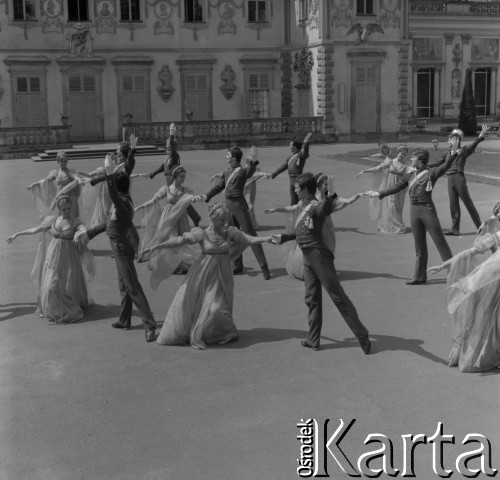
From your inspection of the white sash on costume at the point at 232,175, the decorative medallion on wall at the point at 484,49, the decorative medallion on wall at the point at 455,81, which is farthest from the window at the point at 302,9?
the white sash on costume at the point at 232,175

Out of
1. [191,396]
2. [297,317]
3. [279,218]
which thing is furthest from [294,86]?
[191,396]

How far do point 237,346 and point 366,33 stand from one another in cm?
3094

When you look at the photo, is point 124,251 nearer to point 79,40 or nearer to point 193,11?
point 79,40

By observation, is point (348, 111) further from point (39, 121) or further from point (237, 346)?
point (237, 346)

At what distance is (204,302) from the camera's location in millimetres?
8688

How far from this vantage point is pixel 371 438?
243 inches

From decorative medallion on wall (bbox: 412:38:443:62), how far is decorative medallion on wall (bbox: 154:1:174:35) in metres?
16.1

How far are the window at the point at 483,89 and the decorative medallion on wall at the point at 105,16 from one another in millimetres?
23021

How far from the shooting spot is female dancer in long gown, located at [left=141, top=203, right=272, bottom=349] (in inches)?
339

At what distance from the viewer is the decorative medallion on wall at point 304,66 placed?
125 ft

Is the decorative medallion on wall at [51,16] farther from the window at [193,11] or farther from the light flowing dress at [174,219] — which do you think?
the light flowing dress at [174,219]

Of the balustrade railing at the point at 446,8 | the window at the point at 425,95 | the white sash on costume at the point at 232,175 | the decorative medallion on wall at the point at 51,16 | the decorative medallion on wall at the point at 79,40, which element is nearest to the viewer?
the white sash on costume at the point at 232,175

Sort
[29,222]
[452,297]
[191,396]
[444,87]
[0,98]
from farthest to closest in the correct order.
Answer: [444,87] < [0,98] < [29,222] < [452,297] < [191,396]

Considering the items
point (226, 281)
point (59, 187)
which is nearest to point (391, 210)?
point (59, 187)
